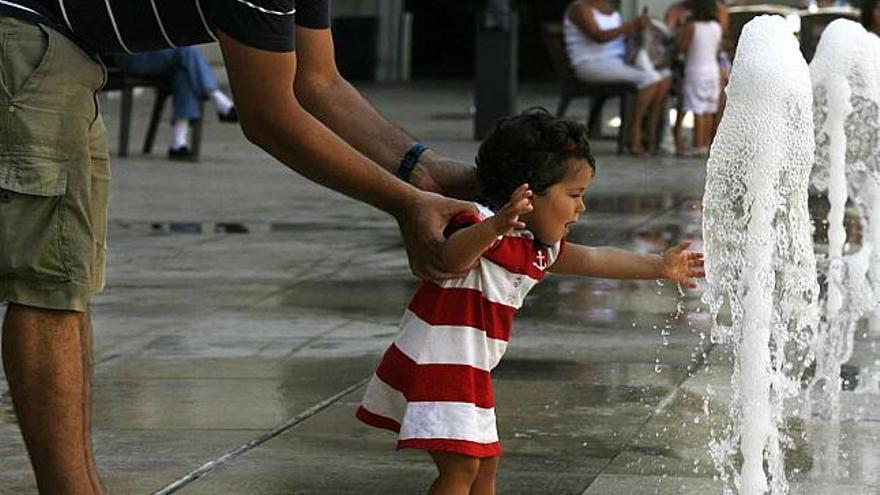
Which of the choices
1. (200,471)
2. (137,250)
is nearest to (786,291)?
(200,471)

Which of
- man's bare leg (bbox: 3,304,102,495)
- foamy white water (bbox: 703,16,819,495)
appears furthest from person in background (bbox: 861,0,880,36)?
man's bare leg (bbox: 3,304,102,495)

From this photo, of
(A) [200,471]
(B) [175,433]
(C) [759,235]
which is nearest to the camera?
(C) [759,235]

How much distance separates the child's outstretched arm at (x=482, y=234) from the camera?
3818 millimetres

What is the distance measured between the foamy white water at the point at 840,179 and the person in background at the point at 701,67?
382 inches

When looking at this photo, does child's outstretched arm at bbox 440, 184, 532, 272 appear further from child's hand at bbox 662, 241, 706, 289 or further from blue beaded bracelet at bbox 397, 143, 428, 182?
child's hand at bbox 662, 241, 706, 289

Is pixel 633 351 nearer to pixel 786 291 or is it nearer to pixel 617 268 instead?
pixel 786 291

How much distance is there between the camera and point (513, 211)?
3812 millimetres

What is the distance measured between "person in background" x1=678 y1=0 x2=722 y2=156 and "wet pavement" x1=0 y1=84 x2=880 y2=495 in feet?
17.7

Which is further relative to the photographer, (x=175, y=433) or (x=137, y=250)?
(x=137, y=250)

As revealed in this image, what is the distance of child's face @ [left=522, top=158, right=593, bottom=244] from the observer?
13.6 ft

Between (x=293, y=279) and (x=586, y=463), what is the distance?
396 centimetres

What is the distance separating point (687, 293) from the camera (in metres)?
8.57

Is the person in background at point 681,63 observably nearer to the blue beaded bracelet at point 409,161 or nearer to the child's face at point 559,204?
the blue beaded bracelet at point 409,161

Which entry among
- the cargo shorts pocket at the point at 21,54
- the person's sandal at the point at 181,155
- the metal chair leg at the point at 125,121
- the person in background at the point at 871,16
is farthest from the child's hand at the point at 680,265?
the metal chair leg at the point at 125,121
